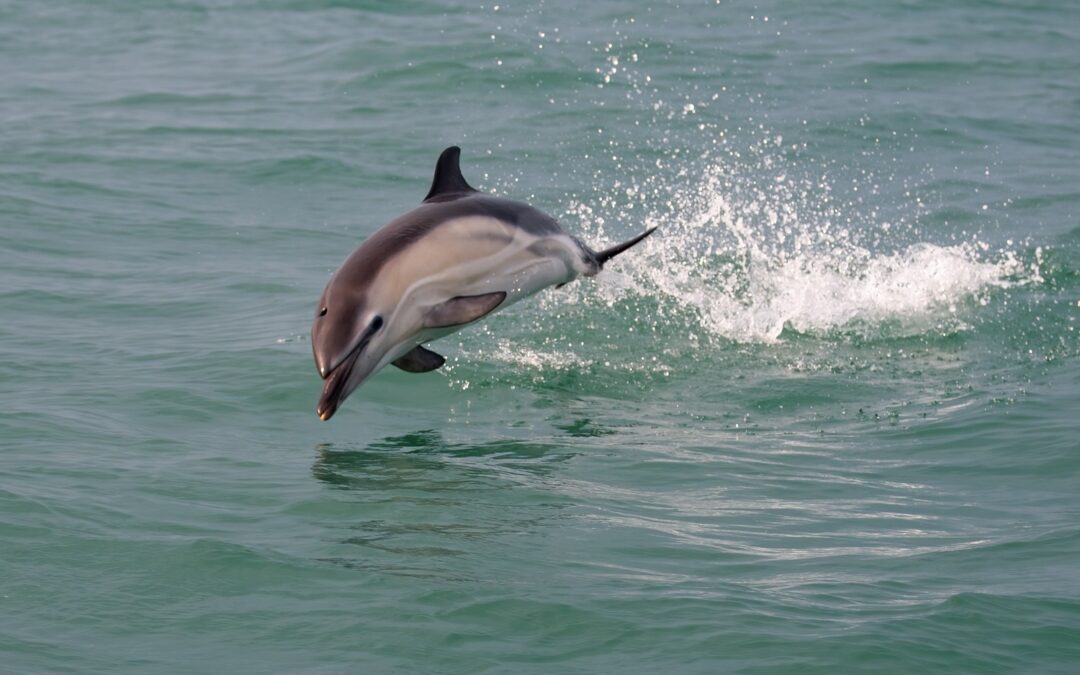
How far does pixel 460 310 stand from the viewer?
23.6 ft

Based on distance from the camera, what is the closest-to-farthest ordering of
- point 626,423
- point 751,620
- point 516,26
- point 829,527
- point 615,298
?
point 751,620
point 829,527
point 626,423
point 615,298
point 516,26

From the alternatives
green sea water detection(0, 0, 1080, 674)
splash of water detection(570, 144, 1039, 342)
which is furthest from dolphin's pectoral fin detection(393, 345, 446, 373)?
splash of water detection(570, 144, 1039, 342)

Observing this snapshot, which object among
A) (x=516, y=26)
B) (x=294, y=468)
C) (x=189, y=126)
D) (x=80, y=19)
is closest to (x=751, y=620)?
(x=294, y=468)

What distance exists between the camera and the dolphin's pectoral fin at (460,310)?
23.5 feet

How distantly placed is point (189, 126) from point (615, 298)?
7527 millimetres

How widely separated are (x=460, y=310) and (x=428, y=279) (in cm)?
19

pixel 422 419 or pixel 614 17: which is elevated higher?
pixel 614 17

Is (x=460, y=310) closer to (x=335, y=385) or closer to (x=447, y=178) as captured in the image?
(x=335, y=385)

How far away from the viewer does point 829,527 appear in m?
7.08

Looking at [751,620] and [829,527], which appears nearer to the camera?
[751,620]

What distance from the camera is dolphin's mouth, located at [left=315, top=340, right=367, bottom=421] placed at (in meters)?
6.54

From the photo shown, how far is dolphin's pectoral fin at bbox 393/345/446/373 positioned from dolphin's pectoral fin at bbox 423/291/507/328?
0.90 ft

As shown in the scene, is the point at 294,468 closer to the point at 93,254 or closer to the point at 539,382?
the point at 539,382

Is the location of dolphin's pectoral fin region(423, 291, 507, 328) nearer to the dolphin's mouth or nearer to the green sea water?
the dolphin's mouth
